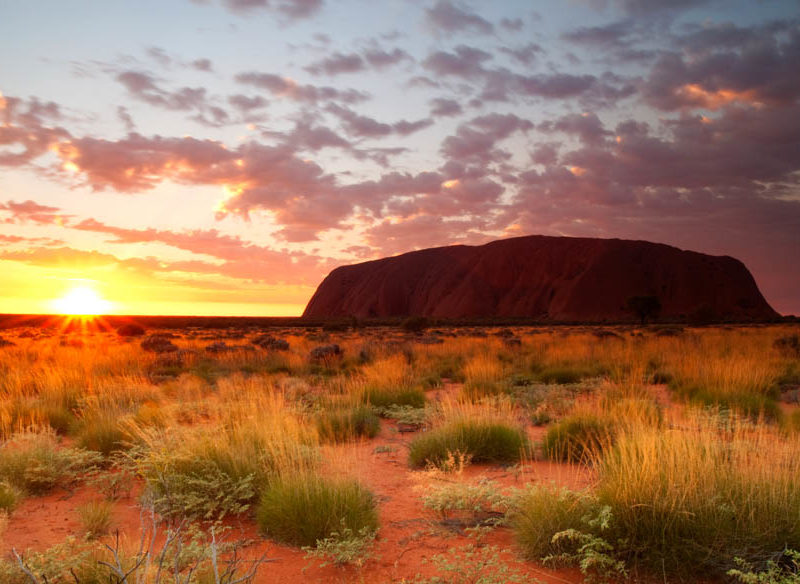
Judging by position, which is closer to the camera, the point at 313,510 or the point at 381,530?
the point at 313,510

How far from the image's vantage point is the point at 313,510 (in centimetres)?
437

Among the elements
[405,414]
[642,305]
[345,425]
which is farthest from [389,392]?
[642,305]

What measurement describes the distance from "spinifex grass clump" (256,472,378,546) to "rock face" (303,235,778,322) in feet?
273

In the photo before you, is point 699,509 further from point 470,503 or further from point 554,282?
point 554,282

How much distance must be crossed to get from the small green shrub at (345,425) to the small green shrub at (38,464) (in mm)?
2878

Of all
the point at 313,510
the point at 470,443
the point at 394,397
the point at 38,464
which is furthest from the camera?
the point at 394,397

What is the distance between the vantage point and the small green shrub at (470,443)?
6520 mm

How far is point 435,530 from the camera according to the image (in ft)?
14.9

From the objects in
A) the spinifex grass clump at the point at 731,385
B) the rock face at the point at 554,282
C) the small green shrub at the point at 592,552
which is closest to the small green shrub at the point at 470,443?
the small green shrub at the point at 592,552

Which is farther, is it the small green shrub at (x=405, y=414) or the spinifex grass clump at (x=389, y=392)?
the spinifex grass clump at (x=389, y=392)

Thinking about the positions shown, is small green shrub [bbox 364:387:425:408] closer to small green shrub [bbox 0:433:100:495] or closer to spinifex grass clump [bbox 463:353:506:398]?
spinifex grass clump [bbox 463:353:506:398]

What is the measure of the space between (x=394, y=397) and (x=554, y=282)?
3703 inches

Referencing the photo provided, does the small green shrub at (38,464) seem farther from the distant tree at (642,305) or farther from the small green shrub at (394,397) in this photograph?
the distant tree at (642,305)

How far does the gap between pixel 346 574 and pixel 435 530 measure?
3.14 feet
